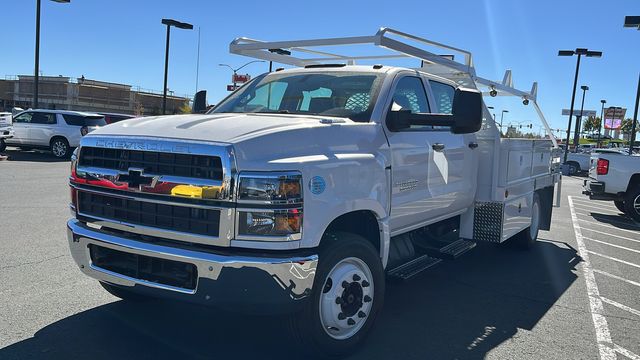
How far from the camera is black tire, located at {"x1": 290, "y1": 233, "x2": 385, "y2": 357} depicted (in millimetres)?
3487

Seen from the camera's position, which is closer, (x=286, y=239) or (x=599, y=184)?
(x=286, y=239)

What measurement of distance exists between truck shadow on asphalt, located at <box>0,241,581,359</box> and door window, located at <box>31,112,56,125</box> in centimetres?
1843

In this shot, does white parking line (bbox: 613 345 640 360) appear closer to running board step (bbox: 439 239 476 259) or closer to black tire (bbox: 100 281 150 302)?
running board step (bbox: 439 239 476 259)

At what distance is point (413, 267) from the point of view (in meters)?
4.84

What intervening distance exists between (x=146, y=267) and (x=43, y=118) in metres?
20.0

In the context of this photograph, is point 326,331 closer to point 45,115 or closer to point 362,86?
point 362,86

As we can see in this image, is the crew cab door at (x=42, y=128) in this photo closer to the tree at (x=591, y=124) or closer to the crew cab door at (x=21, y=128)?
the crew cab door at (x=21, y=128)

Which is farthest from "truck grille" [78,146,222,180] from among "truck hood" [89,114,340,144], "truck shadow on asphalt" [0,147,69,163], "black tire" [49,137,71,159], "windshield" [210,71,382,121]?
"black tire" [49,137,71,159]

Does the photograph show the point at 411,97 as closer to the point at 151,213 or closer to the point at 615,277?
the point at 151,213

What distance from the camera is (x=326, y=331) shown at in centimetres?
363

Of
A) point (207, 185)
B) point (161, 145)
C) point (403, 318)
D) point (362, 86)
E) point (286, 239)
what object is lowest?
point (403, 318)

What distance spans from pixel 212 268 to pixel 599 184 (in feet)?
39.4

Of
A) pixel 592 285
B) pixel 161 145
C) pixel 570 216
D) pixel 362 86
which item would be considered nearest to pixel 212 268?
pixel 161 145

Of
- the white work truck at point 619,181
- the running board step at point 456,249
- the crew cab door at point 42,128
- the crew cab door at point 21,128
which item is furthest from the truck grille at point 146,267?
the crew cab door at point 21,128
